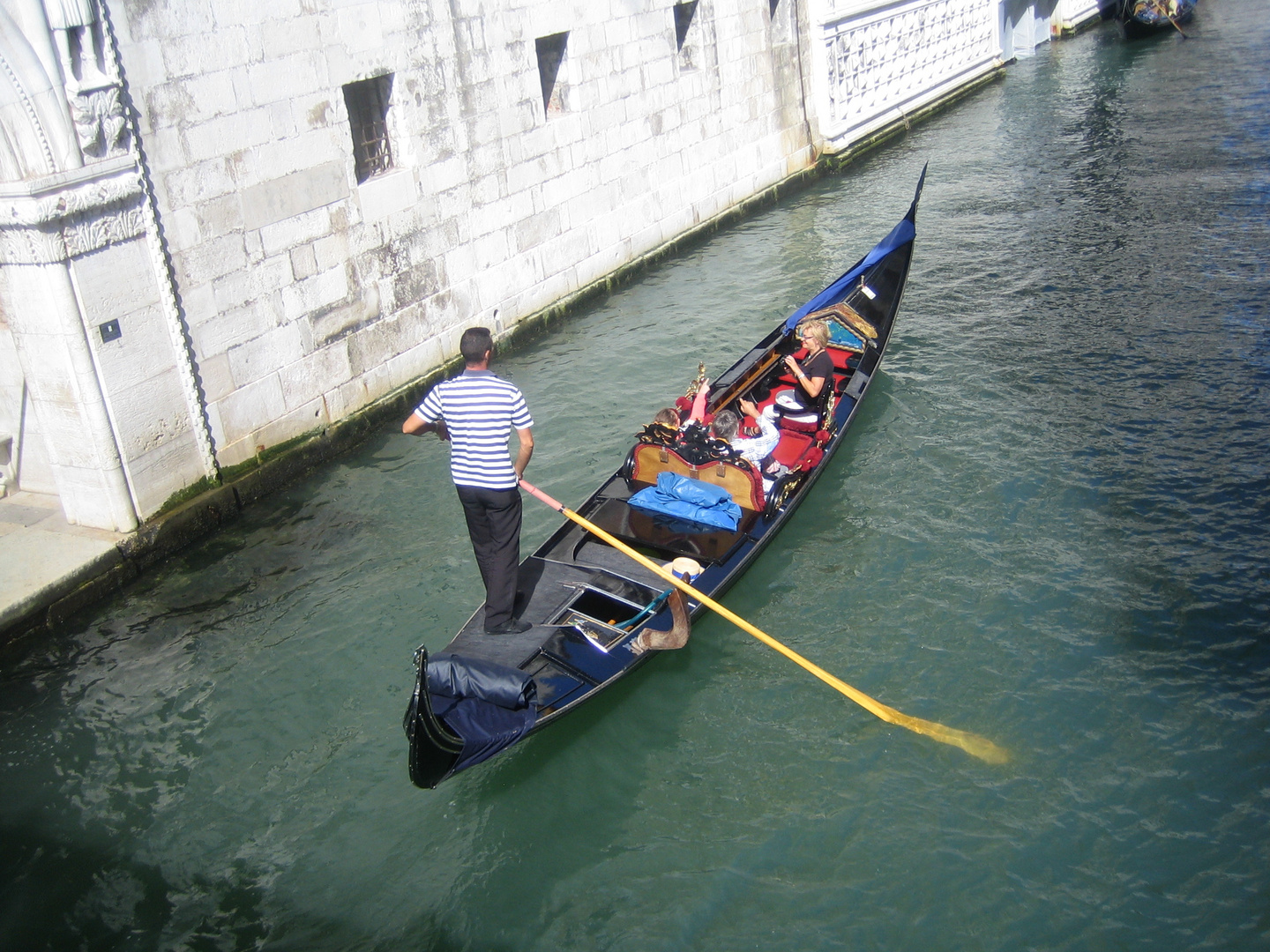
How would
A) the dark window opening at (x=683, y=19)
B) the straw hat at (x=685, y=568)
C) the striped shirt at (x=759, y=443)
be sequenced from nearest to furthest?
1. the straw hat at (x=685, y=568)
2. the striped shirt at (x=759, y=443)
3. the dark window opening at (x=683, y=19)

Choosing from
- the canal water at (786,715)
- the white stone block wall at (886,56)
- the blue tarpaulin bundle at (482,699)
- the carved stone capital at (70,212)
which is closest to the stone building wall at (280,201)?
the carved stone capital at (70,212)

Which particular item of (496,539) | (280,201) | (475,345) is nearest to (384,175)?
(280,201)

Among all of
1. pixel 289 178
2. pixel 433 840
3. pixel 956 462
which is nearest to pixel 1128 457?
pixel 956 462

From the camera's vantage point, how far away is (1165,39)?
18.2 m

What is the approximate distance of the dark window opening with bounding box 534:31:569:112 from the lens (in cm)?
855

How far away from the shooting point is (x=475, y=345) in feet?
12.5

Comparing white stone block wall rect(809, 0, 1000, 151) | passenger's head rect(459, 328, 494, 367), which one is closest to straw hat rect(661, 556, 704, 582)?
passenger's head rect(459, 328, 494, 367)

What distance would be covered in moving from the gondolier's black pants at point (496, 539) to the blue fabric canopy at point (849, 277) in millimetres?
3410

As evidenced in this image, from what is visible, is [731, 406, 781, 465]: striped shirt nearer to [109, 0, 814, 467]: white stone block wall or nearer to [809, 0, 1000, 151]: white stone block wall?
[109, 0, 814, 467]: white stone block wall

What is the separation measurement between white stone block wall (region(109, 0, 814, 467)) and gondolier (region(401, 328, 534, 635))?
2564mm

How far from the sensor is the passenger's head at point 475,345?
12.5 feet

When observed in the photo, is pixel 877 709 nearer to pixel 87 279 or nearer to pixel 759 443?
pixel 759 443

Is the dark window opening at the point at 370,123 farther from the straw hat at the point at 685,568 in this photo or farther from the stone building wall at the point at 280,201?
the straw hat at the point at 685,568

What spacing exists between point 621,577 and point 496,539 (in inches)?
30.3
